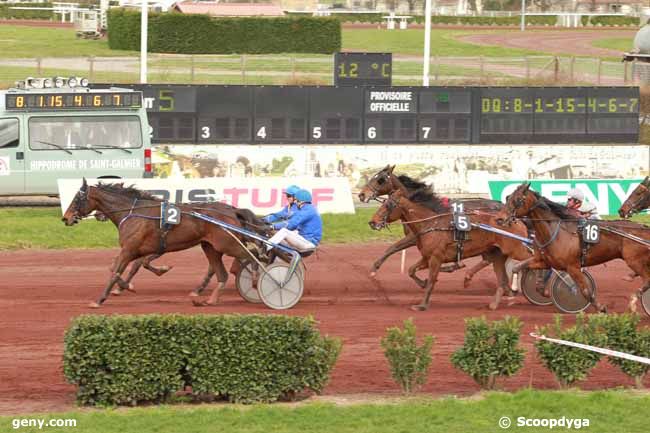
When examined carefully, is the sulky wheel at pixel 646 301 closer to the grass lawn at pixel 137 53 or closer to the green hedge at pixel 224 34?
the grass lawn at pixel 137 53

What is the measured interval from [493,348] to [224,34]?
37985 mm

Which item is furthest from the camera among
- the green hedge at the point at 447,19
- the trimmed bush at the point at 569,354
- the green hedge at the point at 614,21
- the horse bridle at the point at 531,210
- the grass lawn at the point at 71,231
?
the green hedge at the point at 614,21

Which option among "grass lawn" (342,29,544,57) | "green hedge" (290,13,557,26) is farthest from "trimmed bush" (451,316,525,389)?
"green hedge" (290,13,557,26)

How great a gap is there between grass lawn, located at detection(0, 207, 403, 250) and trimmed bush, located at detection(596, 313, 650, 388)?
10.0 meters

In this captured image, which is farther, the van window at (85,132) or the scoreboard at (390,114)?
the scoreboard at (390,114)

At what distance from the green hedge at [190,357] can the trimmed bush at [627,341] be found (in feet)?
8.67

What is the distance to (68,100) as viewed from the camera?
22891 mm

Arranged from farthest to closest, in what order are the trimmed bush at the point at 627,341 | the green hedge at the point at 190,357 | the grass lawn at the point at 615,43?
the grass lawn at the point at 615,43
the trimmed bush at the point at 627,341
the green hedge at the point at 190,357

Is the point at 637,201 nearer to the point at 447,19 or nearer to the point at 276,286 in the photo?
the point at 276,286

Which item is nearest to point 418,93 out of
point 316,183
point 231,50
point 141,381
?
point 316,183

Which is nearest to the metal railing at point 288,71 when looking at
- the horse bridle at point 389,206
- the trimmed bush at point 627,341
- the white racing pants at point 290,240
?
the horse bridle at point 389,206

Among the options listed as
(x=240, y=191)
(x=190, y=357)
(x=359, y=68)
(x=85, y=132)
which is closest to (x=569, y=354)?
(x=190, y=357)

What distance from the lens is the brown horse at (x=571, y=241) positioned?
15297 mm

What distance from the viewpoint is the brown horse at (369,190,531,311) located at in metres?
16.2
